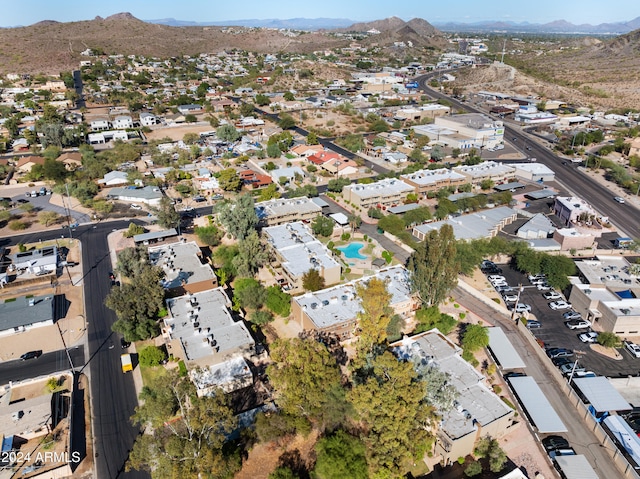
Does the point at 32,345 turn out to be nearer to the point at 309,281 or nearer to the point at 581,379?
the point at 309,281

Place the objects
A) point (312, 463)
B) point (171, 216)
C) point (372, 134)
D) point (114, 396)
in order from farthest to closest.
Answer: point (372, 134)
point (171, 216)
point (114, 396)
point (312, 463)

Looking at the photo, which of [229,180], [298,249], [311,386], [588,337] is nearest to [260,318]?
[298,249]

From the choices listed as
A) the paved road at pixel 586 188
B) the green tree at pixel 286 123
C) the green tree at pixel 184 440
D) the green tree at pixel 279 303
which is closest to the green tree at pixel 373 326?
the green tree at pixel 184 440

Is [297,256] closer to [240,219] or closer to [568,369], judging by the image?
[240,219]

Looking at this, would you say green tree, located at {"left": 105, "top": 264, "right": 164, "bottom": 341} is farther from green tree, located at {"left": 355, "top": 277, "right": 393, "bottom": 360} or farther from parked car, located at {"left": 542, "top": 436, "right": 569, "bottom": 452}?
parked car, located at {"left": 542, "top": 436, "right": 569, "bottom": 452}

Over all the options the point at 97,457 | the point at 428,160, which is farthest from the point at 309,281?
the point at 428,160

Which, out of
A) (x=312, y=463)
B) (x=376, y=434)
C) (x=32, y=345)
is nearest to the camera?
(x=376, y=434)
